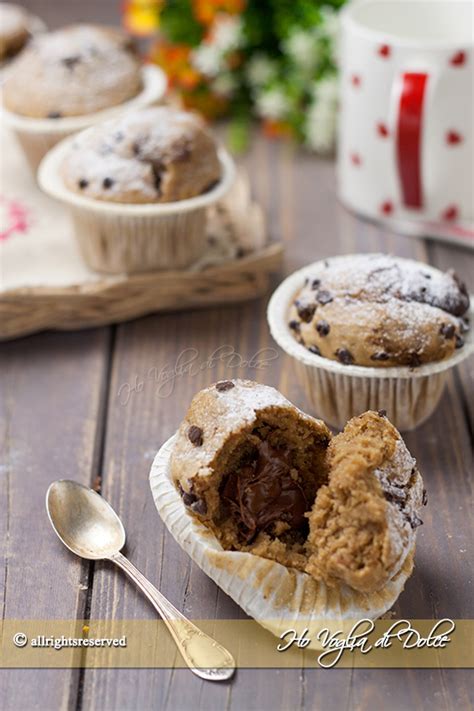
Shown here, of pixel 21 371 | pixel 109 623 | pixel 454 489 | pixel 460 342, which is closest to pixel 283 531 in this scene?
pixel 109 623

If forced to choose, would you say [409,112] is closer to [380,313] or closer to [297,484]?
[380,313]

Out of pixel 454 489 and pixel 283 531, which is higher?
pixel 283 531

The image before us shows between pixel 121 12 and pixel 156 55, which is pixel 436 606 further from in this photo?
pixel 121 12

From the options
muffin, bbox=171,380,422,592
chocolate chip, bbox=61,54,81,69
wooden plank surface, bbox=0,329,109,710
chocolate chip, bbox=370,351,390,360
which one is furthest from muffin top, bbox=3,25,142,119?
muffin, bbox=171,380,422,592

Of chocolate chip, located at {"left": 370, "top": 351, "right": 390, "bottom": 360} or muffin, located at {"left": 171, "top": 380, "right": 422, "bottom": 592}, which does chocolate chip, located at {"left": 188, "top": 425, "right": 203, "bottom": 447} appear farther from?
chocolate chip, located at {"left": 370, "top": 351, "right": 390, "bottom": 360}

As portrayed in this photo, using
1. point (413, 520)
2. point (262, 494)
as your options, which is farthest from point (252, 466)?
point (413, 520)
